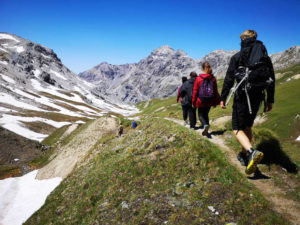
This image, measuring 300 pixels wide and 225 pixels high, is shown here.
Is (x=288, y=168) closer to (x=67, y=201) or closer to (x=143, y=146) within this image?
(x=143, y=146)

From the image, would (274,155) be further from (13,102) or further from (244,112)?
(13,102)

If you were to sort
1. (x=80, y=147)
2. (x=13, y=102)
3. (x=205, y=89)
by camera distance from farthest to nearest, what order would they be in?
(x=13, y=102) → (x=80, y=147) → (x=205, y=89)

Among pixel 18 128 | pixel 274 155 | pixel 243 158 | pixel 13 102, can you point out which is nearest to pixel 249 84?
pixel 243 158

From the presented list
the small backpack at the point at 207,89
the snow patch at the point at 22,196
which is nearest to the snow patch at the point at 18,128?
the snow patch at the point at 22,196

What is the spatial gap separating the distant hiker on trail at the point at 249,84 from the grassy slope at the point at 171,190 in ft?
→ 4.51

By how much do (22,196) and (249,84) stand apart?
36425 millimetres

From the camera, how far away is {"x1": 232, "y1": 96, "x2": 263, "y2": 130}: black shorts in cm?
686

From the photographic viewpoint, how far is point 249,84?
6.48 m

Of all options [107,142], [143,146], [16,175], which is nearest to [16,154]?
[16,175]

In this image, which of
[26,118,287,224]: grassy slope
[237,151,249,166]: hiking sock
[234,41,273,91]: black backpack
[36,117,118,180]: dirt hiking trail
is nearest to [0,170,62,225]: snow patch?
[36,117,118,180]: dirt hiking trail

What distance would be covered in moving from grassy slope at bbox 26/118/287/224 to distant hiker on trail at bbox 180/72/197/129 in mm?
3242

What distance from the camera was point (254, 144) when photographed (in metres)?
9.91

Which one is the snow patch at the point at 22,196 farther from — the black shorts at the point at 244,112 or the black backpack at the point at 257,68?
the black backpack at the point at 257,68

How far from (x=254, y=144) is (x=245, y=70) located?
5.18 m
